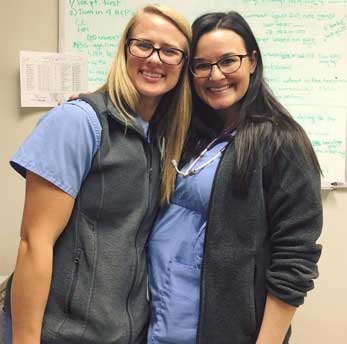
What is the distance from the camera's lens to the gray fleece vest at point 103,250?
100 centimetres

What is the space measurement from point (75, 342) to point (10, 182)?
1.07 metres

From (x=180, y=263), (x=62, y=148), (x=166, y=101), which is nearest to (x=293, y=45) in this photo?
(x=166, y=101)

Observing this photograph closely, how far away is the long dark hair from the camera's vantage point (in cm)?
108

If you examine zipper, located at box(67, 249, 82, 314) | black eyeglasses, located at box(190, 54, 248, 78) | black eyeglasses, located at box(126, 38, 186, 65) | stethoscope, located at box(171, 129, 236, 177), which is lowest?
zipper, located at box(67, 249, 82, 314)

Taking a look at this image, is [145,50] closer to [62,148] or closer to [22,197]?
[62,148]

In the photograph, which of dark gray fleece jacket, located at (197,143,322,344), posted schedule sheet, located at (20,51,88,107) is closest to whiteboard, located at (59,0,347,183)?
posted schedule sheet, located at (20,51,88,107)

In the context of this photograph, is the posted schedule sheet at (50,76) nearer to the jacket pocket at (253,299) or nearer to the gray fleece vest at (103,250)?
the gray fleece vest at (103,250)

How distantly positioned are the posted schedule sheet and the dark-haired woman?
80 cm

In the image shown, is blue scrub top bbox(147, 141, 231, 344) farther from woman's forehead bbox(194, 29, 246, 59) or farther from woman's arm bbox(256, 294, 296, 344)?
woman's forehead bbox(194, 29, 246, 59)

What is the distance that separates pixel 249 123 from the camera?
1.14 metres

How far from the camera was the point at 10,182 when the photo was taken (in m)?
1.89

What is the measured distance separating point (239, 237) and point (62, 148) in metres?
0.49

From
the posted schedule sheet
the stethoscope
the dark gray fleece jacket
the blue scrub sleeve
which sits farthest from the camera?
the posted schedule sheet

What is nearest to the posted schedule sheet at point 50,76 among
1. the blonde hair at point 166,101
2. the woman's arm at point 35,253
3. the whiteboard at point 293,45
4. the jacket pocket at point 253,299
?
the whiteboard at point 293,45
